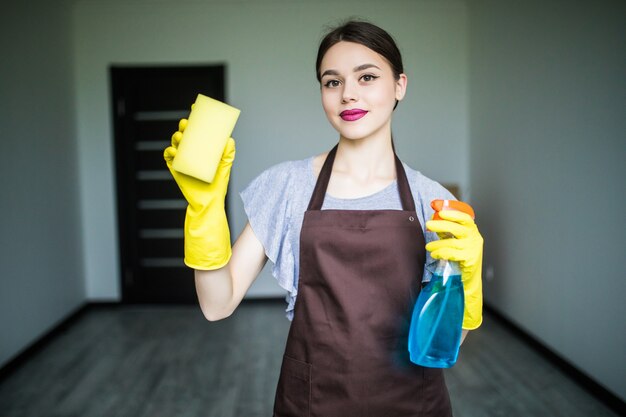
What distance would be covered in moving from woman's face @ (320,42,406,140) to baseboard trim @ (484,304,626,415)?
209cm

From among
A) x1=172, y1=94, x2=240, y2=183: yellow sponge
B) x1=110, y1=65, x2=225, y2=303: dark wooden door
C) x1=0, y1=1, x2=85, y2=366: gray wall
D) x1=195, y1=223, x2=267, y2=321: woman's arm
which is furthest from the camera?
x1=110, y1=65, x2=225, y2=303: dark wooden door

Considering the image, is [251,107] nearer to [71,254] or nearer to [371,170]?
[71,254]

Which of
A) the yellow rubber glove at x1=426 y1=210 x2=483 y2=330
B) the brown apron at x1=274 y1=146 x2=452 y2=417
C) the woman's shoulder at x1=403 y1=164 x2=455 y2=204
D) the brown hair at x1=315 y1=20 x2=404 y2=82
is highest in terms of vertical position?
the brown hair at x1=315 y1=20 x2=404 y2=82

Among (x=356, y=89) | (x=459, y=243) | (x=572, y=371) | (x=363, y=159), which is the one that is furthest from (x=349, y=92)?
(x=572, y=371)

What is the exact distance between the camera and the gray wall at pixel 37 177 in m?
2.82

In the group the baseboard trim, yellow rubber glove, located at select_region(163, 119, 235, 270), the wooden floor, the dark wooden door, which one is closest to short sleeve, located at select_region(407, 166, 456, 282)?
yellow rubber glove, located at select_region(163, 119, 235, 270)

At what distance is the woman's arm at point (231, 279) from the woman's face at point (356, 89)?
29 centimetres

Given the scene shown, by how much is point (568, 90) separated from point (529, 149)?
516 millimetres

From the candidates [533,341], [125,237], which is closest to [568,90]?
Answer: [533,341]

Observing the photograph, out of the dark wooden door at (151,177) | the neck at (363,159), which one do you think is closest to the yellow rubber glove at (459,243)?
the neck at (363,159)

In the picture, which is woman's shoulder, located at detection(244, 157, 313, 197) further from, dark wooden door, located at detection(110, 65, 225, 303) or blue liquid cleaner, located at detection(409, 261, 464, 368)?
dark wooden door, located at detection(110, 65, 225, 303)

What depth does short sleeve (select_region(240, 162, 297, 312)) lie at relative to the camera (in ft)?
3.16

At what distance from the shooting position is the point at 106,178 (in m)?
4.04

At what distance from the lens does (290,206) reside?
981 millimetres
